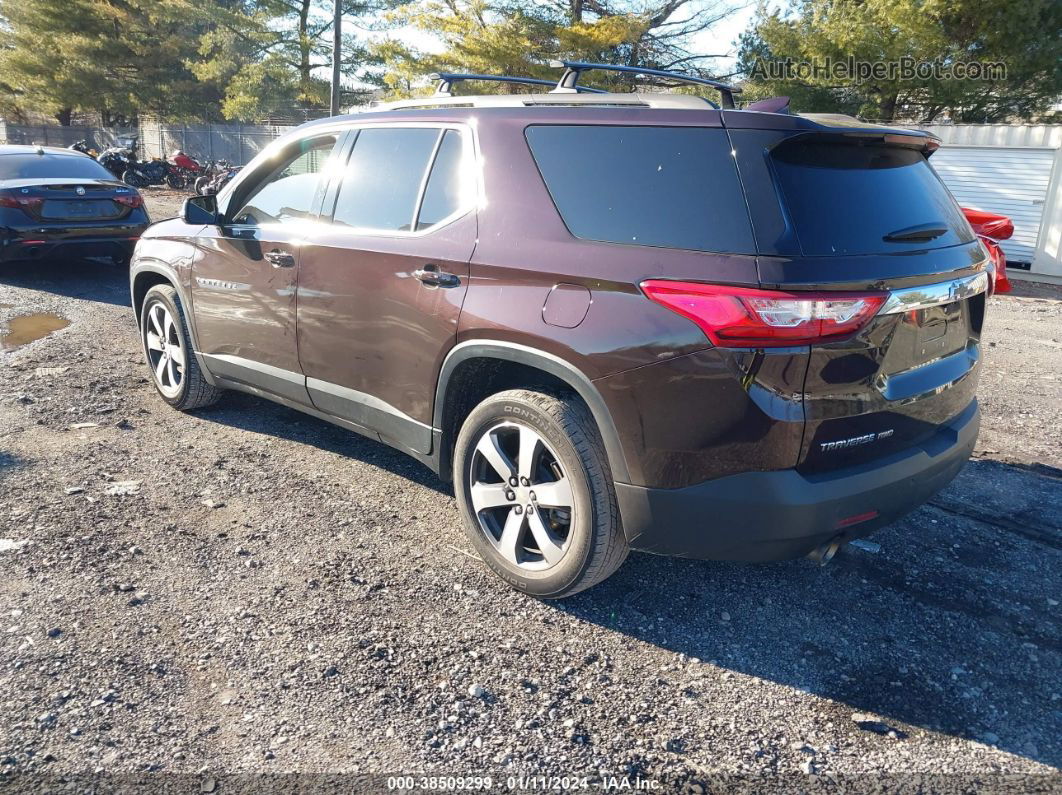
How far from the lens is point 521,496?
3.16 meters

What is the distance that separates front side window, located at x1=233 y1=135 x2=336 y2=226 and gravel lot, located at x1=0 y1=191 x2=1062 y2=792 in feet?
4.44

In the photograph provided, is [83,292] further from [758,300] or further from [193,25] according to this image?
[193,25]

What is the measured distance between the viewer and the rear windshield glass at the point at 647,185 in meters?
2.62

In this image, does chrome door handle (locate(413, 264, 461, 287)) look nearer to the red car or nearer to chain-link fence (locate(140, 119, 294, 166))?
the red car

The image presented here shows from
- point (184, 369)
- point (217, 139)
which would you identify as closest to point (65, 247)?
point (184, 369)

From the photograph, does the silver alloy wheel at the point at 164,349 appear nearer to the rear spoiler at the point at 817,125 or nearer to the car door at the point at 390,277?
the car door at the point at 390,277

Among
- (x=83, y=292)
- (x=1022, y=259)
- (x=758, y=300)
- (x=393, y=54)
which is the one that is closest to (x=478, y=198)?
(x=758, y=300)

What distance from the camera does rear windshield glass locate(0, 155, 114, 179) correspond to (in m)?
9.42

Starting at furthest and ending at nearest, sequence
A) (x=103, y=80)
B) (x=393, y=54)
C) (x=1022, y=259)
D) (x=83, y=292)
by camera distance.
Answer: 1. (x=103, y=80)
2. (x=393, y=54)
3. (x=1022, y=259)
4. (x=83, y=292)

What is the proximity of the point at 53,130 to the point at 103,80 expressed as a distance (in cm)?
455

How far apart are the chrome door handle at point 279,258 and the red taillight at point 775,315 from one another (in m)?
2.30

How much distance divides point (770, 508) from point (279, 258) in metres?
2.75

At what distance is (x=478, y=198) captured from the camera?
3287 millimetres

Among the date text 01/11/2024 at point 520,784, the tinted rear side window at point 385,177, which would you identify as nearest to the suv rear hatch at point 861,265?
the date text 01/11/2024 at point 520,784
